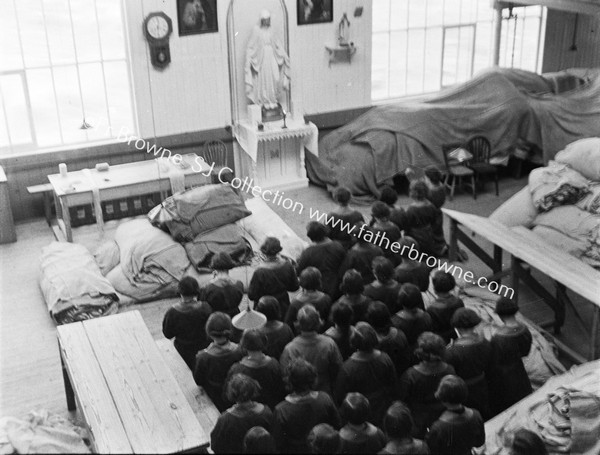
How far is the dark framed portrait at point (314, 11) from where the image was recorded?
11727mm

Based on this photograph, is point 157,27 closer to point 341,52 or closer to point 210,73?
point 210,73

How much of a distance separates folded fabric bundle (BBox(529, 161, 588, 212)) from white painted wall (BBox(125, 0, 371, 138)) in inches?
165

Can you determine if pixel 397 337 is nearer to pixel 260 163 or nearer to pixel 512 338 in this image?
pixel 512 338

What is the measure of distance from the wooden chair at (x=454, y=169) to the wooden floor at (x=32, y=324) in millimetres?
636

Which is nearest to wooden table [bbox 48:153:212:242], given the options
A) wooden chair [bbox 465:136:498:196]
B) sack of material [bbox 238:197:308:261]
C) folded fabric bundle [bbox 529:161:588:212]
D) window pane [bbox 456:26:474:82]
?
sack of material [bbox 238:197:308:261]

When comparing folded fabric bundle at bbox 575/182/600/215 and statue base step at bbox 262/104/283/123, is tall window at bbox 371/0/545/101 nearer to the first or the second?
statue base step at bbox 262/104/283/123

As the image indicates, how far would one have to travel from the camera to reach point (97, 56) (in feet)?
35.2

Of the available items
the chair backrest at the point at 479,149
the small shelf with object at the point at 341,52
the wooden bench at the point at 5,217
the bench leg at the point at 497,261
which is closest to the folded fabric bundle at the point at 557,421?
the bench leg at the point at 497,261

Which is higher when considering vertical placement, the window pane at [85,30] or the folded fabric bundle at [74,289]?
the window pane at [85,30]

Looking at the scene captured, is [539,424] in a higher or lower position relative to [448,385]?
lower

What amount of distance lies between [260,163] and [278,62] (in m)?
1.56

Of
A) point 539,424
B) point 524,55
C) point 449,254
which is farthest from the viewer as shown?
point 524,55

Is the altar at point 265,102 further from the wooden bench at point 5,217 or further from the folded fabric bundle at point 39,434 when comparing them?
the folded fabric bundle at point 39,434

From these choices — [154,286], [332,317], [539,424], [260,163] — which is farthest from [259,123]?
[539,424]
